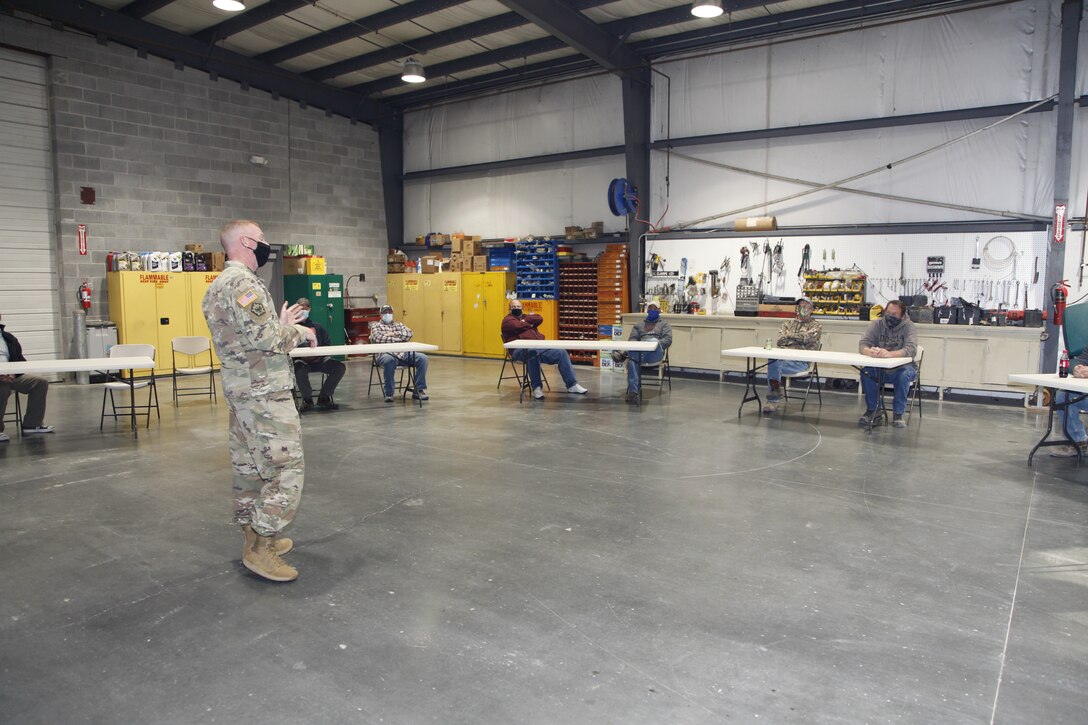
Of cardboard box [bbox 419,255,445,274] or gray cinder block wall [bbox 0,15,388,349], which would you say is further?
cardboard box [bbox 419,255,445,274]

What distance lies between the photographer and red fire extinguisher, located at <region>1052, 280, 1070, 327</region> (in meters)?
7.97

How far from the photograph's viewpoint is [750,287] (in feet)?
33.8

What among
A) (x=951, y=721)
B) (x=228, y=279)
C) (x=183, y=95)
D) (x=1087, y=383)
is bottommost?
(x=951, y=721)

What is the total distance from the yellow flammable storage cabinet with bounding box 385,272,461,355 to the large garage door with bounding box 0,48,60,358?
573 cm

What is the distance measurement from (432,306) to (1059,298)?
977 cm

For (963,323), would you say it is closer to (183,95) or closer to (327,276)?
(327,276)

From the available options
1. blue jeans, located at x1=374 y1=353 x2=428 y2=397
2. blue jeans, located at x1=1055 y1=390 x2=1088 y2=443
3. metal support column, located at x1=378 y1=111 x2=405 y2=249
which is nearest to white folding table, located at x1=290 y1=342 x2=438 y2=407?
blue jeans, located at x1=374 y1=353 x2=428 y2=397

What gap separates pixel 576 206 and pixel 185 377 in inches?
266

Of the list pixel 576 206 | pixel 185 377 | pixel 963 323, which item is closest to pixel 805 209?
pixel 963 323

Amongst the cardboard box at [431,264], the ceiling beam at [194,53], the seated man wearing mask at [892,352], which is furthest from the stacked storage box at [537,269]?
the seated man wearing mask at [892,352]

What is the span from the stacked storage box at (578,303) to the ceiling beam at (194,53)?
215 inches

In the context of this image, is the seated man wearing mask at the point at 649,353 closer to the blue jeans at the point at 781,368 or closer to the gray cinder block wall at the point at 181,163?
the blue jeans at the point at 781,368

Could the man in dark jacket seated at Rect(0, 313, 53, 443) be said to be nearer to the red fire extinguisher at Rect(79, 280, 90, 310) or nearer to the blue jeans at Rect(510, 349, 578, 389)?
the red fire extinguisher at Rect(79, 280, 90, 310)

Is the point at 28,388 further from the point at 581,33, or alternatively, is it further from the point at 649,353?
the point at 581,33
